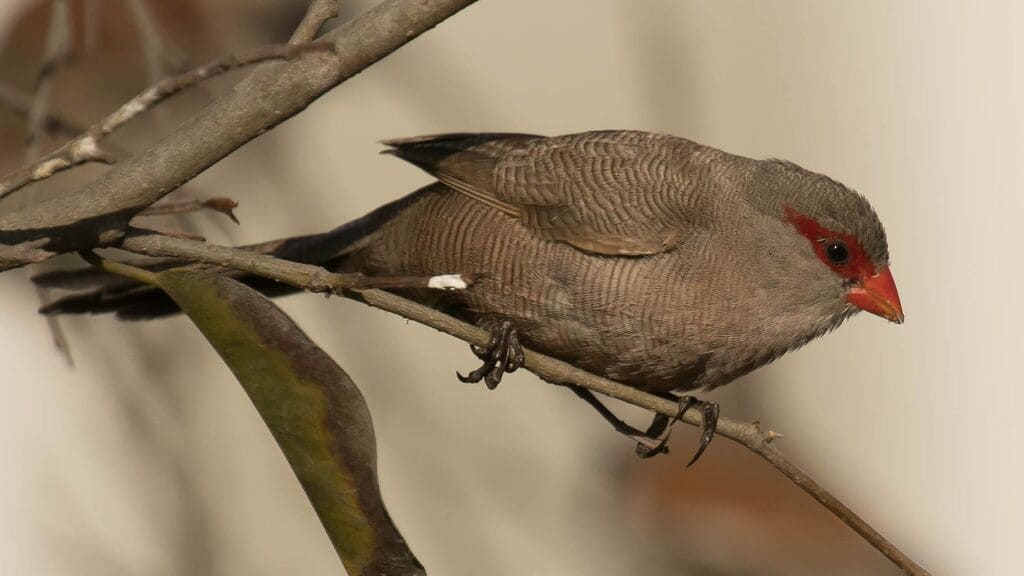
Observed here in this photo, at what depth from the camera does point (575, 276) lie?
9.32 feet

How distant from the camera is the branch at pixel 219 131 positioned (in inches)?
65.8

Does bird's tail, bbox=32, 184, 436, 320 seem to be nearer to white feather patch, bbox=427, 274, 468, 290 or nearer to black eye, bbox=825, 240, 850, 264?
white feather patch, bbox=427, 274, 468, 290

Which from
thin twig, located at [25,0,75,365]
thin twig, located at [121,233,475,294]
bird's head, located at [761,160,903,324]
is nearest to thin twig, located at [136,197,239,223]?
thin twig, located at [121,233,475,294]

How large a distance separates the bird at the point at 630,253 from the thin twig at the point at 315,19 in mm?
1033

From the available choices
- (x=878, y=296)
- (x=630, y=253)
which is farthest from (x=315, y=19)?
(x=878, y=296)

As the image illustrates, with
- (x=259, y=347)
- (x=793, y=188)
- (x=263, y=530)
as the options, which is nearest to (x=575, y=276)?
(x=793, y=188)

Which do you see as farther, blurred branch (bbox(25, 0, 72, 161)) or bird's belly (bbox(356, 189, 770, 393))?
bird's belly (bbox(356, 189, 770, 393))

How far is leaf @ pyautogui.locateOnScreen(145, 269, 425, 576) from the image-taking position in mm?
1498

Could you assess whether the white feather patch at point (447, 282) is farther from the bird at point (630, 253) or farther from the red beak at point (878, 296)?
the red beak at point (878, 296)

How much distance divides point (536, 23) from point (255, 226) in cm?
147

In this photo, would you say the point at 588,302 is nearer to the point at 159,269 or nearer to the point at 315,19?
the point at 159,269

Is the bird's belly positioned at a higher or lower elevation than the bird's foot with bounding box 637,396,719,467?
higher

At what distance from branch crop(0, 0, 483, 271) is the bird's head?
1539 mm

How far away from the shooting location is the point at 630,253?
2863 millimetres
